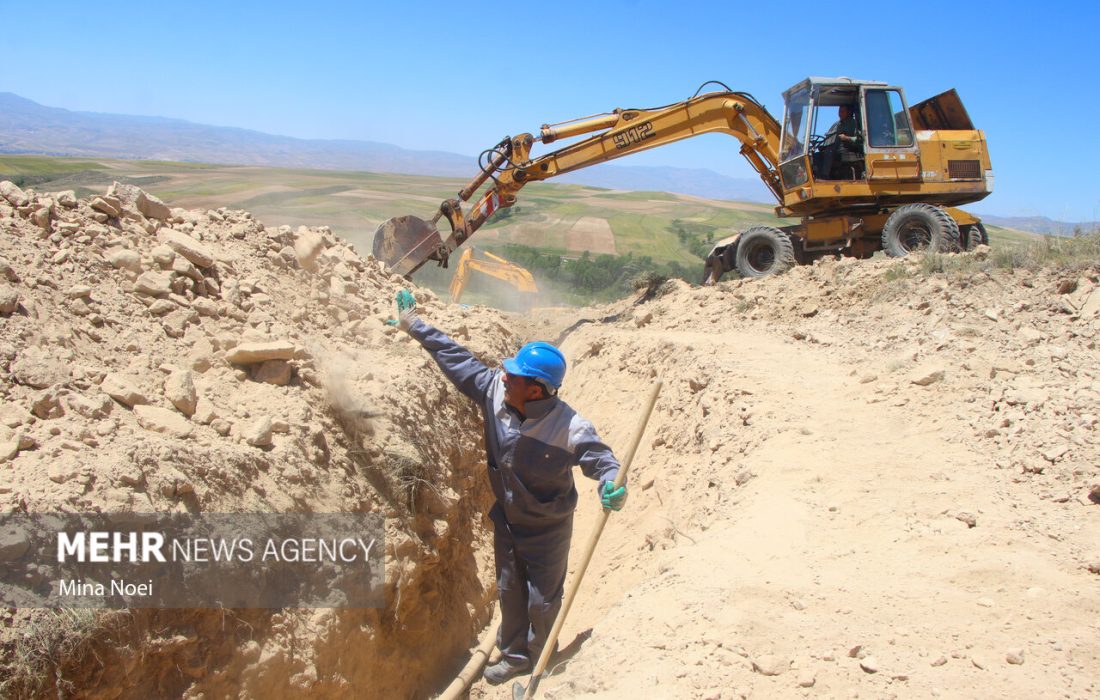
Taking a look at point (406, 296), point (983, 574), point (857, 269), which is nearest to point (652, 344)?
point (857, 269)

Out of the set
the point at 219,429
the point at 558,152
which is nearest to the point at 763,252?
the point at 558,152

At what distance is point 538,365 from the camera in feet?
12.5

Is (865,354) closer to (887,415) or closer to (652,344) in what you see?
(887,415)

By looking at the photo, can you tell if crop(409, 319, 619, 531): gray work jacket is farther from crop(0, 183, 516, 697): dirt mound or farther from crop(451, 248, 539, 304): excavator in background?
crop(451, 248, 539, 304): excavator in background

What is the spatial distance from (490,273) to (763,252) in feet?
22.1

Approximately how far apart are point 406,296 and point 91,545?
2.13m

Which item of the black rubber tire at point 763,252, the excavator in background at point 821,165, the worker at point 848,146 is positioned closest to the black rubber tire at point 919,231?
the excavator in background at point 821,165

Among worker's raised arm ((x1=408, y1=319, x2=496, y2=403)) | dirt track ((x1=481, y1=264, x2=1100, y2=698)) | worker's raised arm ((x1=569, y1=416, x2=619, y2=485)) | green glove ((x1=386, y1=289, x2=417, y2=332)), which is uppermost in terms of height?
green glove ((x1=386, y1=289, x2=417, y2=332))

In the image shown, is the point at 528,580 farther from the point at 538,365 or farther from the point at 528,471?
the point at 538,365

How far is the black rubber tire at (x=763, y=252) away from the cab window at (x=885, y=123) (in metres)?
1.83

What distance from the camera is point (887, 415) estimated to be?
5.62m

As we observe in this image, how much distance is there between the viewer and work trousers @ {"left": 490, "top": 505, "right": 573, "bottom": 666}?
4.16m

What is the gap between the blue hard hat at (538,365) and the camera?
3.79m

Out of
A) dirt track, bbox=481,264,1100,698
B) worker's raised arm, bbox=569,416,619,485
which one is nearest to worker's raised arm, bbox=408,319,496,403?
worker's raised arm, bbox=569,416,619,485
